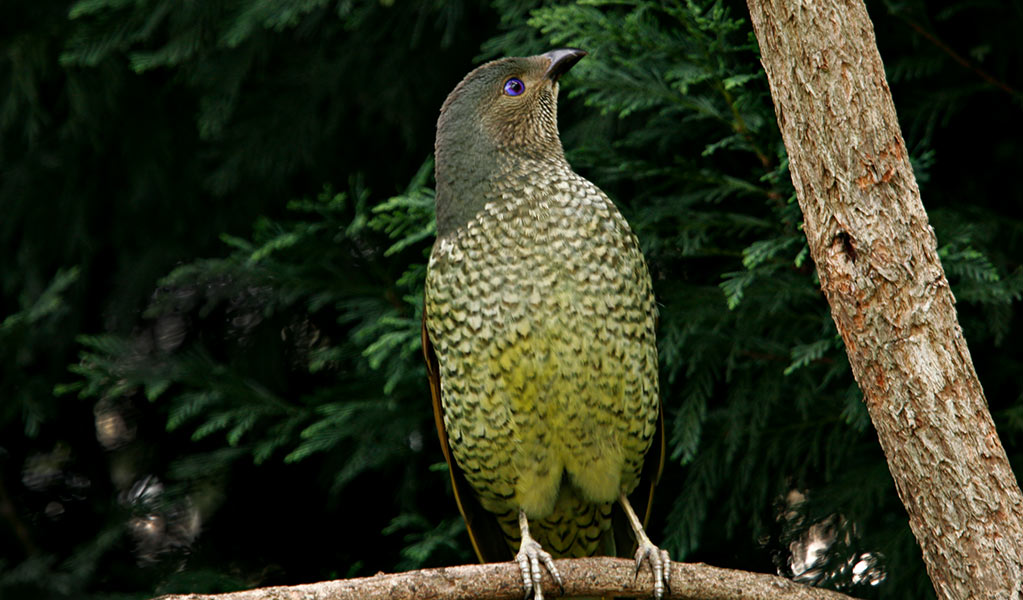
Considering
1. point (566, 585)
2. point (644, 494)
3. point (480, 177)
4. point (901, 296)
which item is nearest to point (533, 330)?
point (480, 177)

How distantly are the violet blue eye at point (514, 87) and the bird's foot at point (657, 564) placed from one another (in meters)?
1.34

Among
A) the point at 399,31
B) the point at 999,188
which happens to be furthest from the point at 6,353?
the point at 999,188

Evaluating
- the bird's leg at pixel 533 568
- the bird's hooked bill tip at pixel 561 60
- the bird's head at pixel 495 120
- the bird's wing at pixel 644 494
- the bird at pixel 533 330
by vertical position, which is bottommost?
the bird's wing at pixel 644 494

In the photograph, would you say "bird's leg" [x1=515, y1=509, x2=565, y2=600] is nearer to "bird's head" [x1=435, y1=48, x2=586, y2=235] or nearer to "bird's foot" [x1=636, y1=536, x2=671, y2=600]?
"bird's foot" [x1=636, y1=536, x2=671, y2=600]

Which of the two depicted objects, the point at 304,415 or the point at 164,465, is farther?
the point at 164,465

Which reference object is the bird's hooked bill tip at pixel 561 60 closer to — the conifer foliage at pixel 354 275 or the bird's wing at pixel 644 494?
the conifer foliage at pixel 354 275

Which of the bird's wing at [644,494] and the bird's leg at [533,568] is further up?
the bird's leg at [533,568]

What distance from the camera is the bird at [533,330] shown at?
294 cm

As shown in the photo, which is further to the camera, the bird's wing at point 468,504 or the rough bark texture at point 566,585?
the bird's wing at point 468,504

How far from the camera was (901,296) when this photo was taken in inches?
88.7

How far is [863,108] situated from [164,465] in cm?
311

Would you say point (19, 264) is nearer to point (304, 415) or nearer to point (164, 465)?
point (164, 465)

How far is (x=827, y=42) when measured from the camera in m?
2.24

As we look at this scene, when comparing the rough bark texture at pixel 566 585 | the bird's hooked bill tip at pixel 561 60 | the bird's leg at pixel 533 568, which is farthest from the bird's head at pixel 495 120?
the rough bark texture at pixel 566 585
